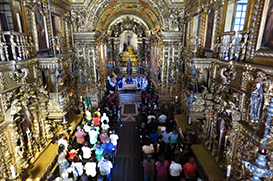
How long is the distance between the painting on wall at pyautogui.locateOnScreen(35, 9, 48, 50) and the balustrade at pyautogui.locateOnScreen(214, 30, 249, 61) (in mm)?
7173

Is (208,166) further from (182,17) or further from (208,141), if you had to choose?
(182,17)

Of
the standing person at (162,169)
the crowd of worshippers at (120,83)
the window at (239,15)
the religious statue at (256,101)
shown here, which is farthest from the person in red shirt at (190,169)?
the crowd of worshippers at (120,83)

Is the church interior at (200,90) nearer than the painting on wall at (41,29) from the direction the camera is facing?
Yes

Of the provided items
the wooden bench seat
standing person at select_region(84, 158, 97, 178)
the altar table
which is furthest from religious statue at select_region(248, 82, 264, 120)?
the altar table

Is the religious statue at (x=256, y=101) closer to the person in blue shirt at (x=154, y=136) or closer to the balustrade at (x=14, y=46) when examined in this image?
the person in blue shirt at (x=154, y=136)

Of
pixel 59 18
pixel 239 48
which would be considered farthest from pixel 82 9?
pixel 239 48

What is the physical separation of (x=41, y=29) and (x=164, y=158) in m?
7.34

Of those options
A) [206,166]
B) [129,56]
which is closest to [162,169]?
[206,166]

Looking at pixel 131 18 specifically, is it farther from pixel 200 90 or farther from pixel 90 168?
pixel 90 168

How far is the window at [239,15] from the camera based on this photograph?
5641mm

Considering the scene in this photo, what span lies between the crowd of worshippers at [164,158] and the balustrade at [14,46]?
547 cm

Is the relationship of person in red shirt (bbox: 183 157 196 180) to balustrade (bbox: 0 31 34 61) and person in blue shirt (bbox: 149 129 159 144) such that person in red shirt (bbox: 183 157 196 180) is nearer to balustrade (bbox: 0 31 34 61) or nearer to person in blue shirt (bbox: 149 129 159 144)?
person in blue shirt (bbox: 149 129 159 144)

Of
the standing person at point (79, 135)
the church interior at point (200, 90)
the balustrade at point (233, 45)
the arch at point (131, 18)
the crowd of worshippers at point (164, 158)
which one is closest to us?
the church interior at point (200, 90)

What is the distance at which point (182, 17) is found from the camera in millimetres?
10953
